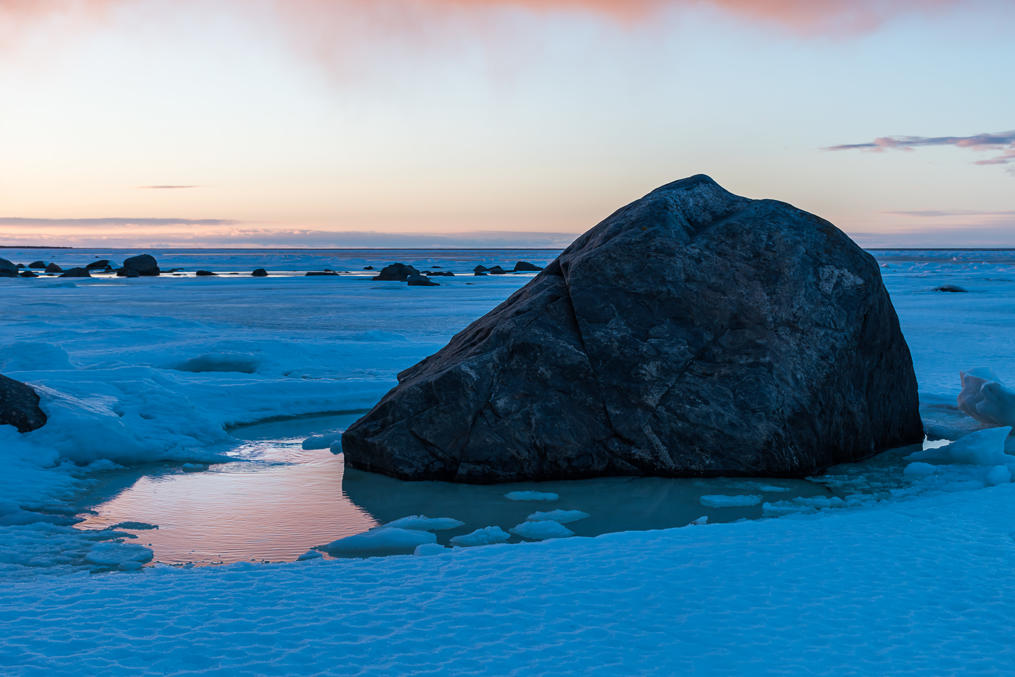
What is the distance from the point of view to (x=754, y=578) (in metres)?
3.18

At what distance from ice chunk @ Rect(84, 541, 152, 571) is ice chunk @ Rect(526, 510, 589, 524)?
1.92 meters

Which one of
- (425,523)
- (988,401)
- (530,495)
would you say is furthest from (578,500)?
(988,401)

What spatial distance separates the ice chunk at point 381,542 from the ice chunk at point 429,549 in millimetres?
112

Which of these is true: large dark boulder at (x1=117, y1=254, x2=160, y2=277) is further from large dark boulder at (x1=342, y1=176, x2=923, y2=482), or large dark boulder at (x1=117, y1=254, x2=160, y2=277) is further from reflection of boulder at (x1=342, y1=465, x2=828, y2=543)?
reflection of boulder at (x1=342, y1=465, x2=828, y2=543)

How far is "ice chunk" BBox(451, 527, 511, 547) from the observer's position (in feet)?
13.3

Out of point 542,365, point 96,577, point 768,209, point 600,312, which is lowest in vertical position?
point 96,577

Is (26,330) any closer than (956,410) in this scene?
No

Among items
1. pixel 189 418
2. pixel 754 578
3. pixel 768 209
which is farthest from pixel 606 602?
pixel 189 418

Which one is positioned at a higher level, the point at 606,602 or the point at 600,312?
the point at 600,312

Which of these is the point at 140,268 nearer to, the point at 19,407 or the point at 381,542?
the point at 19,407

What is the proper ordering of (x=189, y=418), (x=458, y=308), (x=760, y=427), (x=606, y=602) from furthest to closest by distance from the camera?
1. (x=458, y=308)
2. (x=189, y=418)
3. (x=760, y=427)
4. (x=606, y=602)

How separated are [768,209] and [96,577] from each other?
15.8ft

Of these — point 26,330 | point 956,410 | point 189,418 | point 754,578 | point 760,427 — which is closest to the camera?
point 754,578

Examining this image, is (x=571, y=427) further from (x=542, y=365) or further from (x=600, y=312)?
(x=600, y=312)
